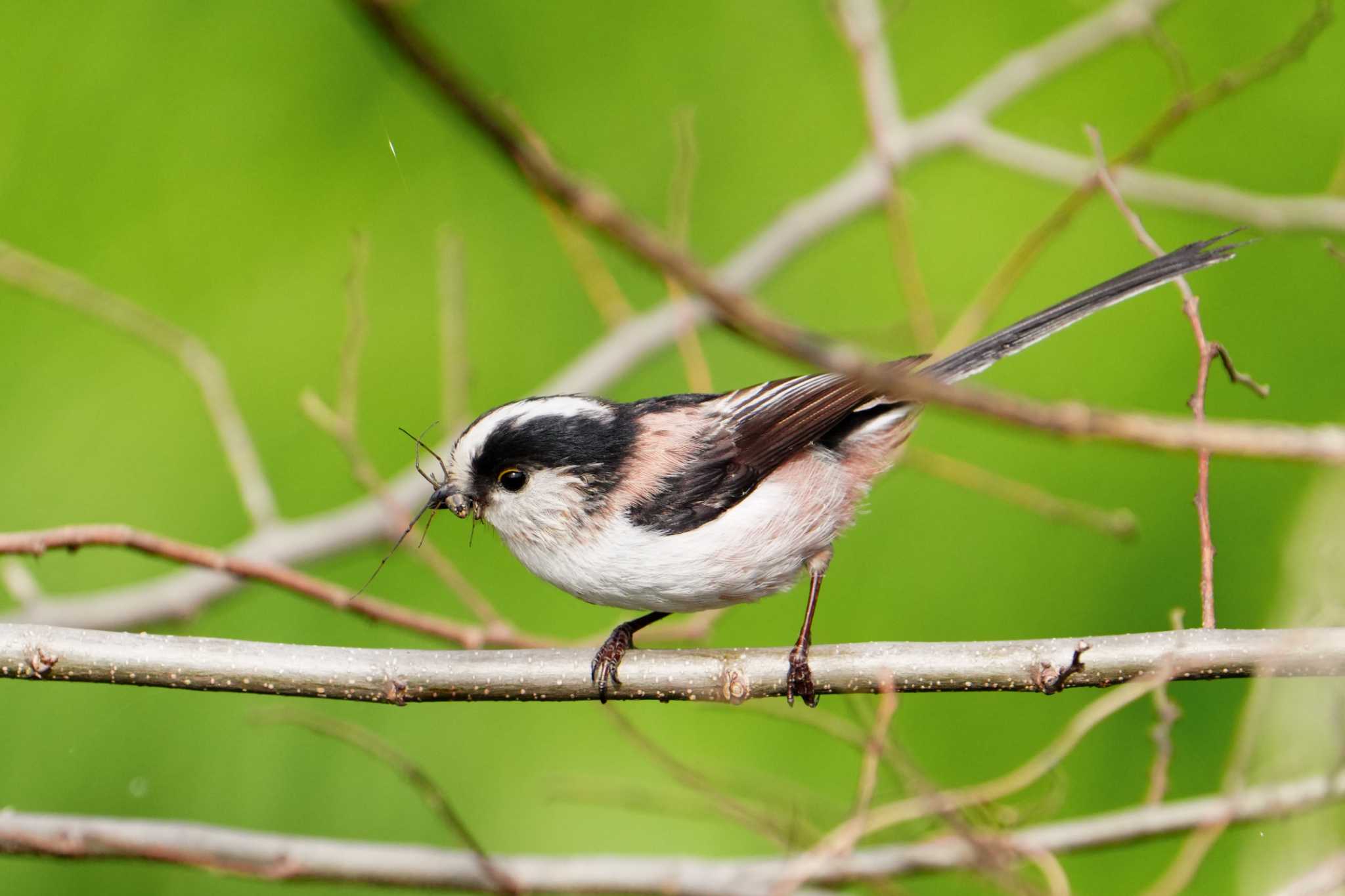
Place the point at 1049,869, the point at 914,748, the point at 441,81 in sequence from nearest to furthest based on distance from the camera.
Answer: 1. the point at 441,81
2. the point at 1049,869
3. the point at 914,748

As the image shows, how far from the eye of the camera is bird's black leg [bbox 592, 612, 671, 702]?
124 centimetres

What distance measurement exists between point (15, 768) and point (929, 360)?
167cm

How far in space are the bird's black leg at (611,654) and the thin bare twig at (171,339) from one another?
64 cm

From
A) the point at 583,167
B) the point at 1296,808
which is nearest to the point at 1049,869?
the point at 1296,808

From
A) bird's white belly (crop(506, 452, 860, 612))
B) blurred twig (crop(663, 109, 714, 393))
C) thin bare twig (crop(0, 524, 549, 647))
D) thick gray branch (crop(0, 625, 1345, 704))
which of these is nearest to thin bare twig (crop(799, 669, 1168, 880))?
thick gray branch (crop(0, 625, 1345, 704))

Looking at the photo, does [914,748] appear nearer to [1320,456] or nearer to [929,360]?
[929,360]

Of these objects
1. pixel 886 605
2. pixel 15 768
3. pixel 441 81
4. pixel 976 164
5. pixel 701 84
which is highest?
pixel 976 164

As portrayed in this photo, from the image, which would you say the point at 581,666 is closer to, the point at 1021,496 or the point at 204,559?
the point at 204,559

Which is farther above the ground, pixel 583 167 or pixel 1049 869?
pixel 583 167

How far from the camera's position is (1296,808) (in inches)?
50.1

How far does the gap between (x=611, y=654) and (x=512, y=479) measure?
280mm

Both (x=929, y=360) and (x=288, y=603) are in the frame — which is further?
(x=288, y=603)

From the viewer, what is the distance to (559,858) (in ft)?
5.01

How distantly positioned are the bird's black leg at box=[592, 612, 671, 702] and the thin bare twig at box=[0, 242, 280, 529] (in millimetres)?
643
